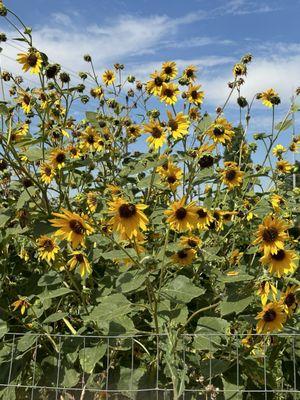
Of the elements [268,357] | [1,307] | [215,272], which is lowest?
[268,357]

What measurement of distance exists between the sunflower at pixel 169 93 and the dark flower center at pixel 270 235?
1256 millimetres

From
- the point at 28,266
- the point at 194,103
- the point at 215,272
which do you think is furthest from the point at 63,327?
the point at 194,103

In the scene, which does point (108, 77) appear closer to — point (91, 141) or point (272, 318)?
point (91, 141)

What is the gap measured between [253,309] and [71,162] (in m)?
1.08

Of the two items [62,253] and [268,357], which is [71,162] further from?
[268,357]

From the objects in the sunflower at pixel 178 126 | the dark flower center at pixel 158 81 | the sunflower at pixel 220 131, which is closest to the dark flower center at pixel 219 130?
the sunflower at pixel 220 131

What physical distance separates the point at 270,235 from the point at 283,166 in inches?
75.9

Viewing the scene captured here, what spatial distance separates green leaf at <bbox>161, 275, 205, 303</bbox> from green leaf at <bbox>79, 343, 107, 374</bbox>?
1.04 ft

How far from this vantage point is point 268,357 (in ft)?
7.27

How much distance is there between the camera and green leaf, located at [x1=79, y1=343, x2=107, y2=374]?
201 cm

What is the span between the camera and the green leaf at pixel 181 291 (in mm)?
1944

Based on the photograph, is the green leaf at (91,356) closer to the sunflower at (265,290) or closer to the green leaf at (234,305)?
the green leaf at (234,305)

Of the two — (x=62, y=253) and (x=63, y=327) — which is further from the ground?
(x=62, y=253)

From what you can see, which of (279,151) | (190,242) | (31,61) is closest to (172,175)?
(190,242)
